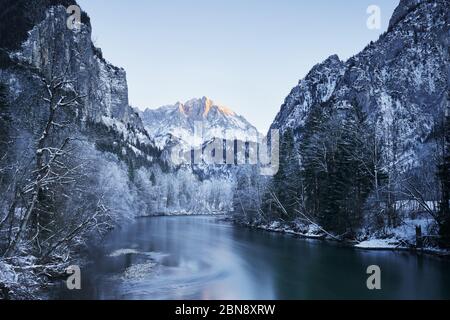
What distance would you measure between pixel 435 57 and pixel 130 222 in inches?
5207

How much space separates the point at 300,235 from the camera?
166 ft

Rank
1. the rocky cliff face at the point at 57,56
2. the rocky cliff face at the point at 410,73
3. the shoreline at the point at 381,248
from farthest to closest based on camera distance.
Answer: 1. the rocky cliff face at the point at 410,73
2. the shoreline at the point at 381,248
3. the rocky cliff face at the point at 57,56

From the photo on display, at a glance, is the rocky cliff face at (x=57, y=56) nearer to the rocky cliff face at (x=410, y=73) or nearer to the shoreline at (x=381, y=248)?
the shoreline at (x=381, y=248)

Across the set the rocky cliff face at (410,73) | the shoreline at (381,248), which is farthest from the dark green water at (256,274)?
the rocky cliff face at (410,73)

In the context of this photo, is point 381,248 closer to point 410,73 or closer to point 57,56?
point 57,56

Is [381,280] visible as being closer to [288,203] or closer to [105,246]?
[105,246]

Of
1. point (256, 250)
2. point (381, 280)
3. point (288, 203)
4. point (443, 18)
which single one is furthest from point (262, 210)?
point (443, 18)

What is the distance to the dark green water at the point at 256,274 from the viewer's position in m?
20.1

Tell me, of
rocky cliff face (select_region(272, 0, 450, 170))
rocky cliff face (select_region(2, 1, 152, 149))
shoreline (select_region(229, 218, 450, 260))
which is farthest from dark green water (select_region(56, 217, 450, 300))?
rocky cliff face (select_region(272, 0, 450, 170))

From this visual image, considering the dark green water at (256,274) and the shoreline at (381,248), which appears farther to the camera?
the shoreline at (381,248)

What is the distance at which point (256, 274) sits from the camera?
26.4 metres

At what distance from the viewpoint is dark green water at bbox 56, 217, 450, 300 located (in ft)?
65.9

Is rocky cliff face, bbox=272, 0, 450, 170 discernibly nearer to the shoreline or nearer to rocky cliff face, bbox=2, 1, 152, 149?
rocky cliff face, bbox=2, 1, 152, 149

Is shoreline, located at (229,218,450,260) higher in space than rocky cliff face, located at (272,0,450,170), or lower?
lower
